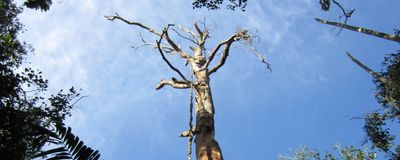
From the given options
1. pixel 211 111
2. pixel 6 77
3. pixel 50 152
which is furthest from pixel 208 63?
pixel 50 152

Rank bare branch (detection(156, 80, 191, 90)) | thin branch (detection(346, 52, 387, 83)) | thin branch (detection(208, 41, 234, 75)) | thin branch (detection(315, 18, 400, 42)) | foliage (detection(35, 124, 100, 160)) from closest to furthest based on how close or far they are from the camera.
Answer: foliage (detection(35, 124, 100, 160)), thin branch (detection(315, 18, 400, 42)), bare branch (detection(156, 80, 191, 90)), thin branch (detection(208, 41, 234, 75)), thin branch (detection(346, 52, 387, 83))

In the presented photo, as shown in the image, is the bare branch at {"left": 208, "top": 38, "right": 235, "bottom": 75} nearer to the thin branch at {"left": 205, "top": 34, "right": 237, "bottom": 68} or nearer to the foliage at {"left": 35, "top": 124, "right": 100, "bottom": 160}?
the thin branch at {"left": 205, "top": 34, "right": 237, "bottom": 68}

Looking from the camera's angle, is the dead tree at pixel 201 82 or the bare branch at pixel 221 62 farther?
the bare branch at pixel 221 62

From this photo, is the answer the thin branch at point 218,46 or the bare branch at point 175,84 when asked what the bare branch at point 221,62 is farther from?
the bare branch at point 175,84

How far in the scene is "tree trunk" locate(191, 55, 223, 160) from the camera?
27.1 feet

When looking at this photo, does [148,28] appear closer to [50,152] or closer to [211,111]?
[211,111]

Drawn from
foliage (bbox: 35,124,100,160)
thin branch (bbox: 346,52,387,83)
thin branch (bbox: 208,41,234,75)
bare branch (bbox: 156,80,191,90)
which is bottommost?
foliage (bbox: 35,124,100,160)

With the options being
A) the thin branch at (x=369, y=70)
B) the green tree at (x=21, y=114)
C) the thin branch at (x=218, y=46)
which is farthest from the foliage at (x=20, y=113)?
the thin branch at (x=369, y=70)

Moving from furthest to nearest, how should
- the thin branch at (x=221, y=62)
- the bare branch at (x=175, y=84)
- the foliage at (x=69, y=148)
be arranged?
the thin branch at (x=221, y=62), the bare branch at (x=175, y=84), the foliage at (x=69, y=148)

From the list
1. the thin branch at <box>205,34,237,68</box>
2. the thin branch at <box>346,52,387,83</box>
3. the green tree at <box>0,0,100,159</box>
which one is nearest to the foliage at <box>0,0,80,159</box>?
the green tree at <box>0,0,100,159</box>

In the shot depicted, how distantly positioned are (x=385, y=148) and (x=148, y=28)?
381 inches

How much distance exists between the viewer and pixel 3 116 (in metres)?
7.18

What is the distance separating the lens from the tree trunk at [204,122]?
27.1 ft

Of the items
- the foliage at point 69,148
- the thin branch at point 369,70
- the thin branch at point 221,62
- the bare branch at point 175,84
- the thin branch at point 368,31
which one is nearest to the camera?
the foliage at point 69,148
